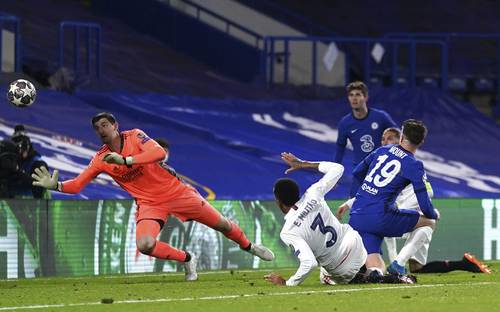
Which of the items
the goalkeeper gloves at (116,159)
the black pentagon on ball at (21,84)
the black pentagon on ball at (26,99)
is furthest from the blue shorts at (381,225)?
the black pentagon on ball at (21,84)

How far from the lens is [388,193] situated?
44.9 feet

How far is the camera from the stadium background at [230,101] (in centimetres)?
1714

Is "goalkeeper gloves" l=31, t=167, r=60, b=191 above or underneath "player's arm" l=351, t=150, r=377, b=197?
underneath

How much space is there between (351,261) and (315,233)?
518mm

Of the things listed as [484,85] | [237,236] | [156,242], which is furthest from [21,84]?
[484,85]

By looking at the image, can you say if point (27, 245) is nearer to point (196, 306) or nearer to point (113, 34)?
point (196, 306)

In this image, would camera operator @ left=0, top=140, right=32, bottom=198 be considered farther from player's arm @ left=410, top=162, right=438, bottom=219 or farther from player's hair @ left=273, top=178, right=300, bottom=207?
player's arm @ left=410, top=162, right=438, bottom=219

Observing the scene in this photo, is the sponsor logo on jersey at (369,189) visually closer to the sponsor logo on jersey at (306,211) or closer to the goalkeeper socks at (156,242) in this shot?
the sponsor logo on jersey at (306,211)

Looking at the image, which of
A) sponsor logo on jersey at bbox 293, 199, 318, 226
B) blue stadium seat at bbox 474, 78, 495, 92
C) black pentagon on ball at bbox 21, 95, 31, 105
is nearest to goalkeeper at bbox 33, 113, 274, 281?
black pentagon on ball at bbox 21, 95, 31, 105

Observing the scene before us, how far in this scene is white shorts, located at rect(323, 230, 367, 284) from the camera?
528 inches

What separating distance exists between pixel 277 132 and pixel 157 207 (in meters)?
10.5

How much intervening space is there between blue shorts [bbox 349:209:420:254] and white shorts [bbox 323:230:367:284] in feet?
0.88

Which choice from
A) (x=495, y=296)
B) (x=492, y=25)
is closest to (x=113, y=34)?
(x=492, y=25)

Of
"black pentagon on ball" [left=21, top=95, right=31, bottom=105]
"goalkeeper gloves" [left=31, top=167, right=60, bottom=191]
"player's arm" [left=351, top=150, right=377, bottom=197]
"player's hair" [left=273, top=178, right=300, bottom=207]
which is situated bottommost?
"player's hair" [left=273, top=178, right=300, bottom=207]
